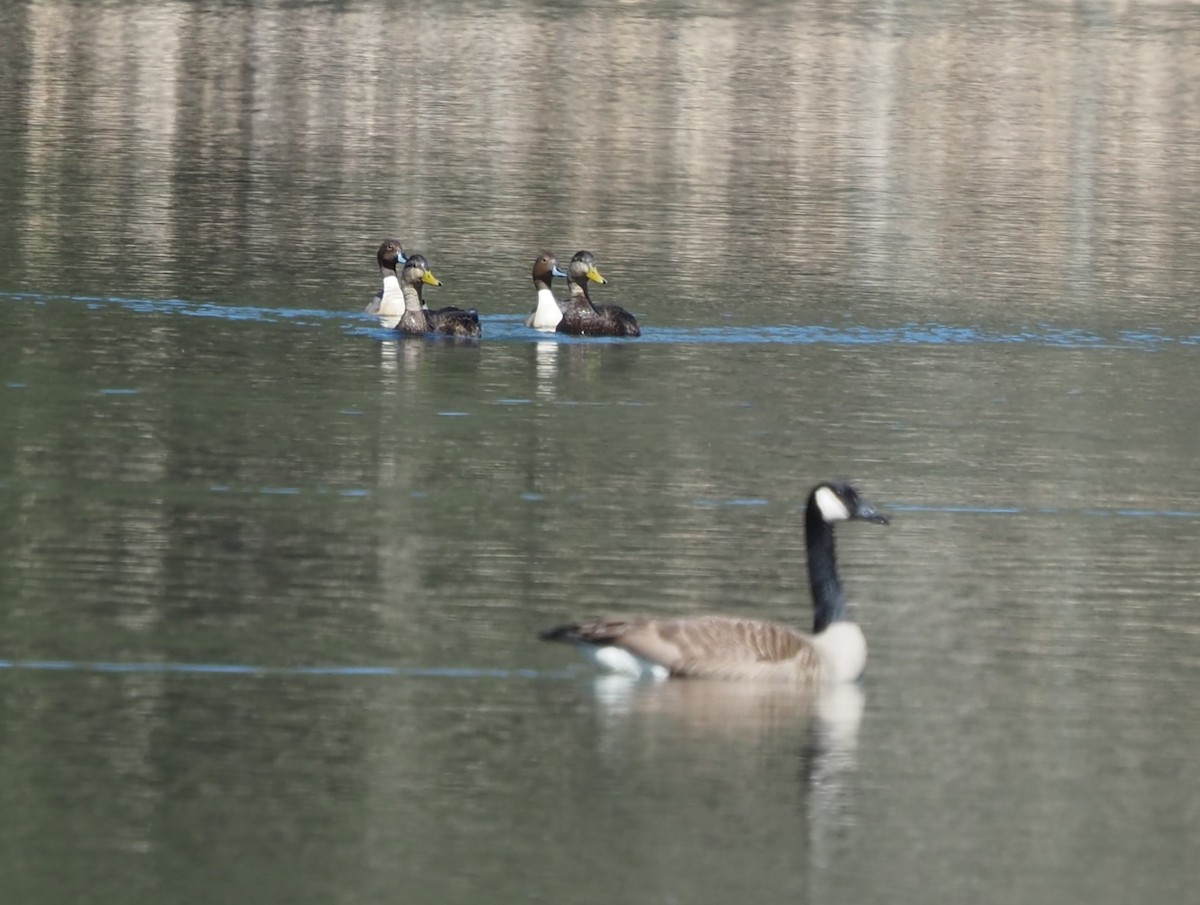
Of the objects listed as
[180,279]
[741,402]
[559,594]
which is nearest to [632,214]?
[180,279]

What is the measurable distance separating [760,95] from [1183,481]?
41.1 meters

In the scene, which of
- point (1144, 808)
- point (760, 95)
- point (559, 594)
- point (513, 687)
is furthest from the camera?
point (760, 95)

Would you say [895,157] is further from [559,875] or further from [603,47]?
[559,875]

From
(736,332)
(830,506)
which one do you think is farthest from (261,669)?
(736,332)

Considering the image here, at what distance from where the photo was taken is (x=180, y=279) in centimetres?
3003

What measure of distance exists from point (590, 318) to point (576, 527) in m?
9.59

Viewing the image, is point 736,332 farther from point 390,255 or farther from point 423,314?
point 390,255

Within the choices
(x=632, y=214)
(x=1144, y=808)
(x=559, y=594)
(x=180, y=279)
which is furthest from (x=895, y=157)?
(x=1144, y=808)

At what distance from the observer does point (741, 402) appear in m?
24.0

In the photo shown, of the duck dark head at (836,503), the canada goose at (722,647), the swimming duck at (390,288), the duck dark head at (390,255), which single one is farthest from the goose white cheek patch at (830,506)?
the duck dark head at (390,255)

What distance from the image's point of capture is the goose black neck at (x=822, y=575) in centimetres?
1498

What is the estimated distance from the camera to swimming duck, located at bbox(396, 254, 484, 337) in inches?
1067

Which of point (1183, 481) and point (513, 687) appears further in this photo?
point (1183, 481)

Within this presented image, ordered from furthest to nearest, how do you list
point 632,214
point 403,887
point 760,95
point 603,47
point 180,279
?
point 603,47 → point 760,95 → point 632,214 → point 180,279 → point 403,887
